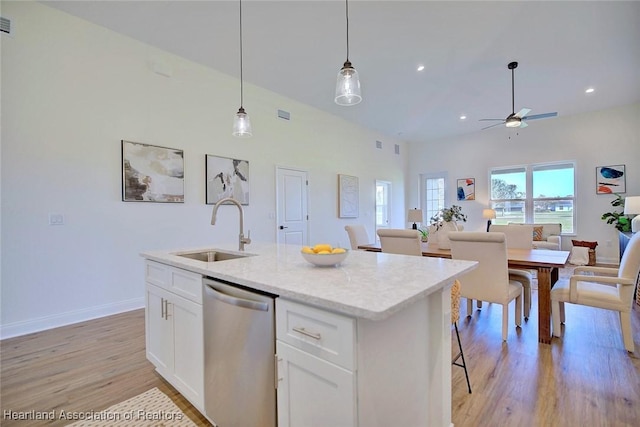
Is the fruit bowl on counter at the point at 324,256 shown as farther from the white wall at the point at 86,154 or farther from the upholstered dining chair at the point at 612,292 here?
the white wall at the point at 86,154

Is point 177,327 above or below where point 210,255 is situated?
below

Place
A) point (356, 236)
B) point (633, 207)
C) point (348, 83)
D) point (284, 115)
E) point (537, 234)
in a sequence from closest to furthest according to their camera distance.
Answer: point (348, 83) < point (356, 236) < point (633, 207) < point (284, 115) < point (537, 234)

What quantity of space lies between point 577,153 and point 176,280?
8.09 m

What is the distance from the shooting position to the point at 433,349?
1320 mm

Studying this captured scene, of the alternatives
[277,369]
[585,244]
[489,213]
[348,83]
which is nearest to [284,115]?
[348,83]

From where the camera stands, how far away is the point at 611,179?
6.00 meters

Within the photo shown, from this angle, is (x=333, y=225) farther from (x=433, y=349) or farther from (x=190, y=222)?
(x=433, y=349)

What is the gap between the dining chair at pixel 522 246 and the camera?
2.96m

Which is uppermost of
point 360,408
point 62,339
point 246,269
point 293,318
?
point 246,269

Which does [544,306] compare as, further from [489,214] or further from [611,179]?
[611,179]

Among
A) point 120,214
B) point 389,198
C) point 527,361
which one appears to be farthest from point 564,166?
point 120,214

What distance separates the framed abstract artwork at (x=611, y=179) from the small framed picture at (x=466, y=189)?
2.36 m

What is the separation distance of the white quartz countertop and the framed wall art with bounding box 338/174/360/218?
4448 millimetres

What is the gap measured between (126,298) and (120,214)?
3.26 ft
